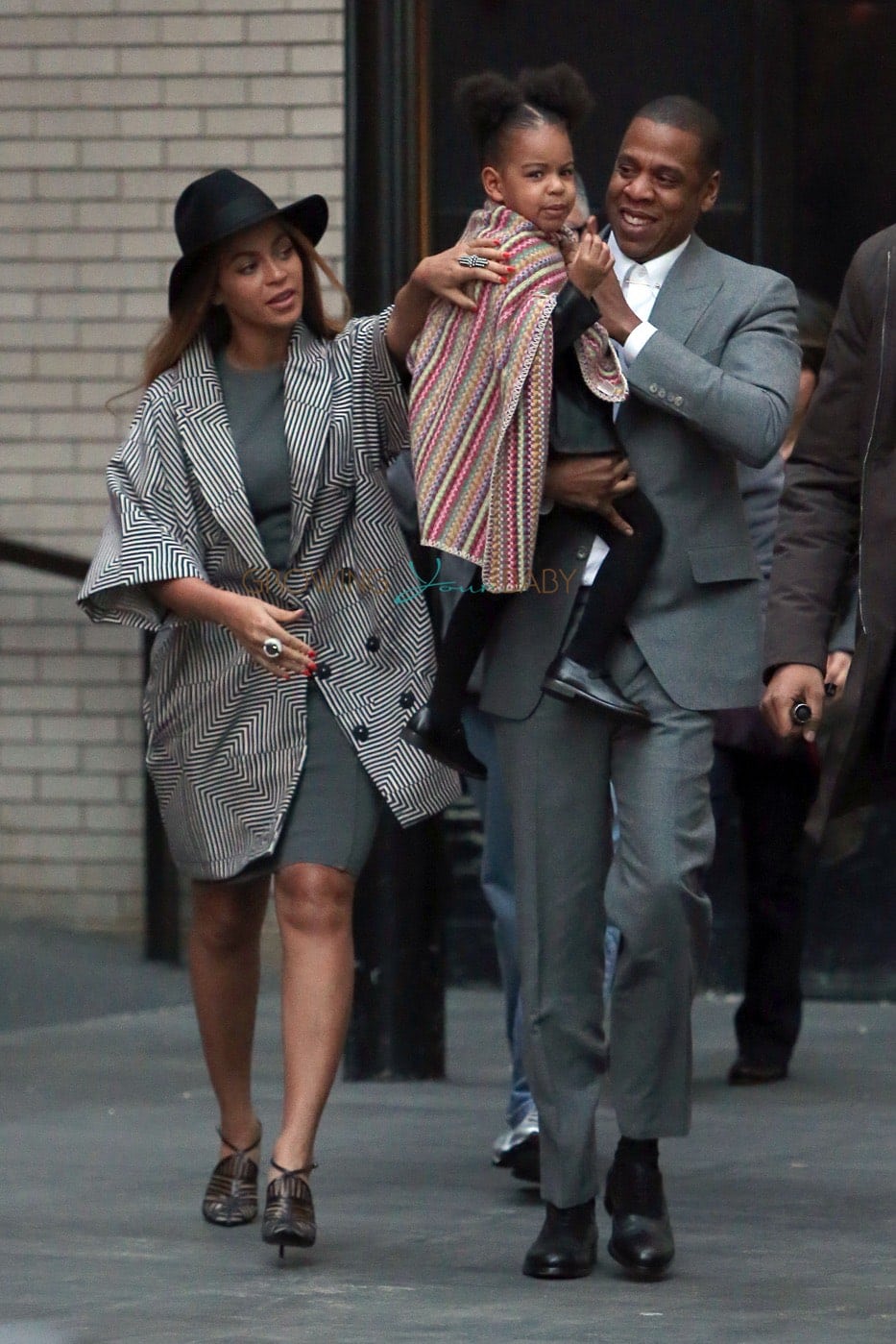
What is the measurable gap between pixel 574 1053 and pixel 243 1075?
871mm

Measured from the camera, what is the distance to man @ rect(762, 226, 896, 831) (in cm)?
412

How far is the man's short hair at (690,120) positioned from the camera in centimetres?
463

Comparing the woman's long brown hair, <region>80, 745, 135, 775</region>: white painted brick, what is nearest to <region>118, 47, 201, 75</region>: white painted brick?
<region>80, 745, 135, 775</region>: white painted brick

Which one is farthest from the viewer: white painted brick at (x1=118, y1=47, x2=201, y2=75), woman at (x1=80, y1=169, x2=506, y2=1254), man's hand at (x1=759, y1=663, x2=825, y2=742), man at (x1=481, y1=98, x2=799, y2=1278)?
white painted brick at (x1=118, y1=47, x2=201, y2=75)

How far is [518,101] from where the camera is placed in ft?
14.9

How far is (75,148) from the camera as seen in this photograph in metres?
8.88

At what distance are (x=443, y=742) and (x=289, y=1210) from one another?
0.87 m

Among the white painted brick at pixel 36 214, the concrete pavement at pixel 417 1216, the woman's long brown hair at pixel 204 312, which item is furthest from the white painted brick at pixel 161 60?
the woman's long brown hair at pixel 204 312

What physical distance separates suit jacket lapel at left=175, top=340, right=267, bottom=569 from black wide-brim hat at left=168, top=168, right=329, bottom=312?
228mm

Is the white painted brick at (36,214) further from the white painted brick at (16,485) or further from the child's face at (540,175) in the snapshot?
the child's face at (540,175)

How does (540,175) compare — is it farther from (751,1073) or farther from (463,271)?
(751,1073)

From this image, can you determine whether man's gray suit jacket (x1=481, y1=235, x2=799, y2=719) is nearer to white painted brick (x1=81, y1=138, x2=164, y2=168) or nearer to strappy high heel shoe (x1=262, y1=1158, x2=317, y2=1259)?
strappy high heel shoe (x1=262, y1=1158, x2=317, y2=1259)

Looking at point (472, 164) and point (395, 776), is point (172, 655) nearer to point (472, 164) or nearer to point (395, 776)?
point (395, 776)

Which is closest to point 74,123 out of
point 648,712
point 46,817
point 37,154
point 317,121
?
point 37,154
